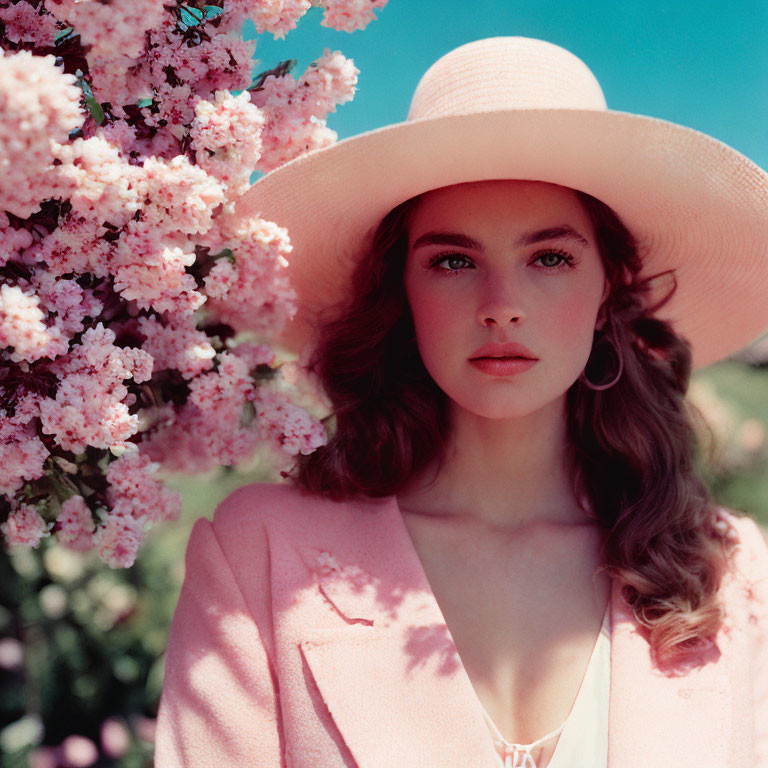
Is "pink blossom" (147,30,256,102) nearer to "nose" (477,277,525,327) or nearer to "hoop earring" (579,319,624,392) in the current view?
"nose" (477,277,525,327)

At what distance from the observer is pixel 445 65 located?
187 centimetres

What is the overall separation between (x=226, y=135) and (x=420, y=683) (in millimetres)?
1046

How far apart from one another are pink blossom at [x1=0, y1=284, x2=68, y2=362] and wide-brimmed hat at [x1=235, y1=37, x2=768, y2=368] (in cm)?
47

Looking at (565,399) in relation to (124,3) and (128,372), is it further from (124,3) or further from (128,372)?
(124,3)

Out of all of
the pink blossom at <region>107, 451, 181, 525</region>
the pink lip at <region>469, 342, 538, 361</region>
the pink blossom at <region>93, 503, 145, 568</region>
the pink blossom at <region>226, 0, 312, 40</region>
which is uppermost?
the pink blossom at <region>226, 0, 312, 40</region>

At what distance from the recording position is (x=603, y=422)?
2115 mm

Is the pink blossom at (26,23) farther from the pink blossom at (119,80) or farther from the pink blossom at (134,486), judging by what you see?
the pink blossom at (134,486)

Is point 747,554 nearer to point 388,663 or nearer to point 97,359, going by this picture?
point 388,663

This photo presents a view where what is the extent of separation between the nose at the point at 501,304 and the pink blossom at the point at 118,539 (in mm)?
772

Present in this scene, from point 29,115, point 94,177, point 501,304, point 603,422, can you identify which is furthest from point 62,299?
point 603,422

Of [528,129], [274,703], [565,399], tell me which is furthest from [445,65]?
[274,703]

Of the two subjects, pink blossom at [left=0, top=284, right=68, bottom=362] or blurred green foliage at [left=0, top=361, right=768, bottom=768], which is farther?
blurred green foliage at [left=0, top=361, right=768, bottom=768]

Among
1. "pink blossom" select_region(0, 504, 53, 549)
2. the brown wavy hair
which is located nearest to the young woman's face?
the brown wavy hair

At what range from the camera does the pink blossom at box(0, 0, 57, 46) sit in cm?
121
